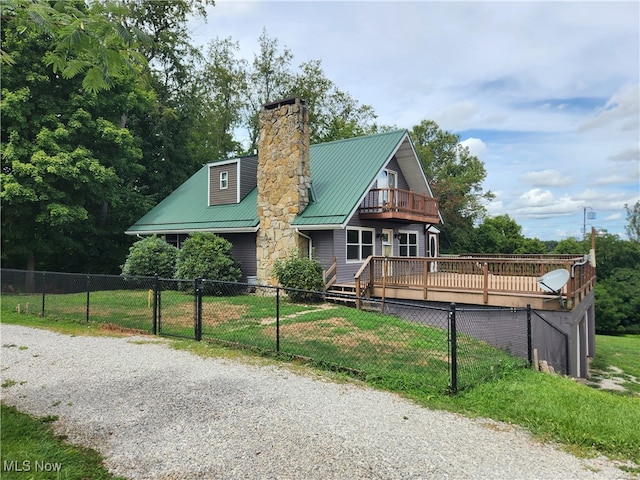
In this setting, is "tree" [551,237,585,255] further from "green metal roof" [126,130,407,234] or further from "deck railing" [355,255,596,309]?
"green metal roof" [126,130,407,234]

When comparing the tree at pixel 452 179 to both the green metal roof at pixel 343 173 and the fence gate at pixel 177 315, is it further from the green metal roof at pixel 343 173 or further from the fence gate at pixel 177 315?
the fence gate at pixel 177 315

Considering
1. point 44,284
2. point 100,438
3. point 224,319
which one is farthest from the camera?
point 44,284

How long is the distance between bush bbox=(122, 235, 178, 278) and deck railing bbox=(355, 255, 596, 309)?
8431mm

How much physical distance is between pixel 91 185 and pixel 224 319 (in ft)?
44.4

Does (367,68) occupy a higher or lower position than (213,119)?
lower

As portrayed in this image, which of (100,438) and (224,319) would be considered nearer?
(100,438)

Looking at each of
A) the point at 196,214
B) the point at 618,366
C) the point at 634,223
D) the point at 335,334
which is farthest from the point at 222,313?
the point at 634,223

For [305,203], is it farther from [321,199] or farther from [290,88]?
[290,88]

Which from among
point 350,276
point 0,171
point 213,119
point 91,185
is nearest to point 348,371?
point 350,276

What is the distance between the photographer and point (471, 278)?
12.1 metres

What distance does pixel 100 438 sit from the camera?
4301 mm

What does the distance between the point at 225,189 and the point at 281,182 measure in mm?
4130

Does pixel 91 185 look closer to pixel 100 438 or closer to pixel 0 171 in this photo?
pixel 0 171

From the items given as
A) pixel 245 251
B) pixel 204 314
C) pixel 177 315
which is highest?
pixel 245 251
